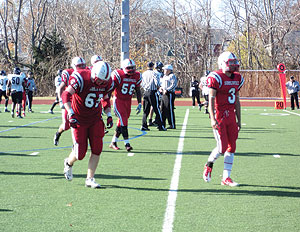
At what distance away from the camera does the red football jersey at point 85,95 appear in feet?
22.4

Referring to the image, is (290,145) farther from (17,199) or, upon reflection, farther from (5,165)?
(17,199)

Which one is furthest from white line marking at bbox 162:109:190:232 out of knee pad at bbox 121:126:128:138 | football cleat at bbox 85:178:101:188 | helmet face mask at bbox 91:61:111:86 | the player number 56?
helmet face mask at bbox 91:61:111:86

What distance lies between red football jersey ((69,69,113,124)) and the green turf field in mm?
1000

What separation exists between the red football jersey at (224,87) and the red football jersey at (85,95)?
4.65ft

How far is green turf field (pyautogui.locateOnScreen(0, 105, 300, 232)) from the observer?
549 centimetres

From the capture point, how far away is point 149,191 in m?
7.03

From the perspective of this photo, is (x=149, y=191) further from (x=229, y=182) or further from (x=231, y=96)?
(x=231, y=96)

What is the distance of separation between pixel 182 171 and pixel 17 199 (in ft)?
9.87

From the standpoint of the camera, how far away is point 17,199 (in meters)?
6.49

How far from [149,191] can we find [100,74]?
1.68m

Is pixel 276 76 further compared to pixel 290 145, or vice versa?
pixel 276 76

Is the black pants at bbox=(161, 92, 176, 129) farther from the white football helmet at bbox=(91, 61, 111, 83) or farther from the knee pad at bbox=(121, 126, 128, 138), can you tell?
the white football helmet at bbox=(91, 61, 111, 83)

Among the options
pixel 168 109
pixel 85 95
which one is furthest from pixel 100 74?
pixel 168 109

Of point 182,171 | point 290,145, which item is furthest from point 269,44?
point 182,171
